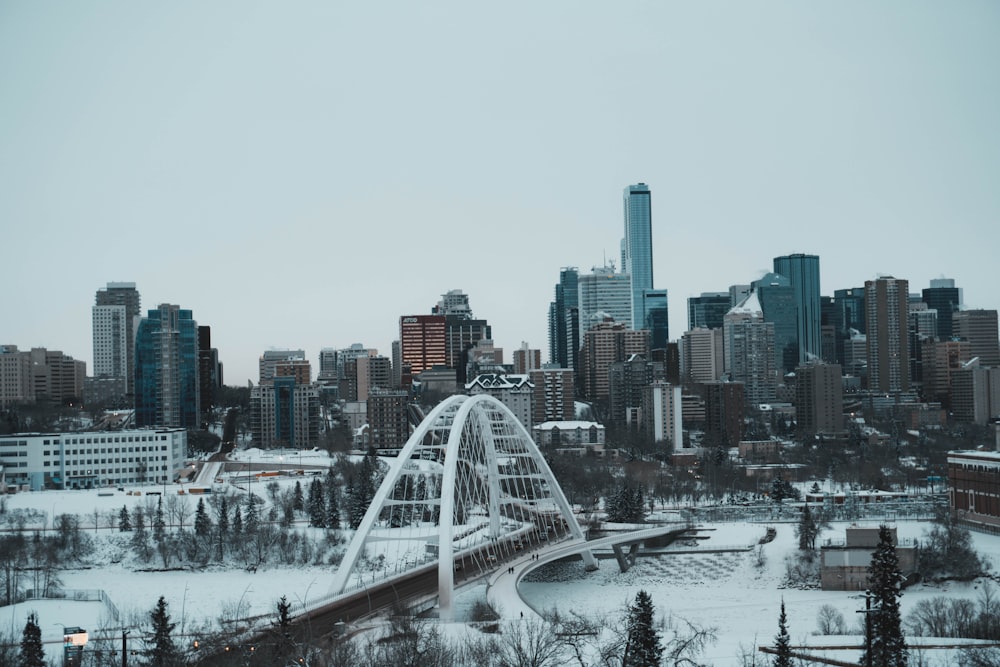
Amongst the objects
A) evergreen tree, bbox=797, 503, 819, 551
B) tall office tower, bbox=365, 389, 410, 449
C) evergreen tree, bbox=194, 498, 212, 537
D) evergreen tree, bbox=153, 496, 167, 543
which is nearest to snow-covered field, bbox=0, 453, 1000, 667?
evergreen tree, bbox=797, 503, 819, 551

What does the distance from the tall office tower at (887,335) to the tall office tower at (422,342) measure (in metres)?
58.1

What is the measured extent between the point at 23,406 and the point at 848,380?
107540 millimetres

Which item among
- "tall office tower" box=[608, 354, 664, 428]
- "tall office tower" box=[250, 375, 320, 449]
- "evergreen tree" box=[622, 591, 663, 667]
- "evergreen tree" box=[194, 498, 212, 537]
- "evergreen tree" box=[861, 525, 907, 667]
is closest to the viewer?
"evergreen tree" box=[622, 591, 663, 667]

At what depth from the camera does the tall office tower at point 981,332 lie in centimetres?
17175

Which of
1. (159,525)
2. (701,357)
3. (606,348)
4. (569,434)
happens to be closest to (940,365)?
(701,357)

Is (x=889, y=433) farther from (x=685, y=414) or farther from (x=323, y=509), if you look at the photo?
(x=323, y=509)

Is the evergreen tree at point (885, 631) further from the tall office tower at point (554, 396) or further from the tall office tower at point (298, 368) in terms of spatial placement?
the tall office tower at point (298, 368)

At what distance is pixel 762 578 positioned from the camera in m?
49.4

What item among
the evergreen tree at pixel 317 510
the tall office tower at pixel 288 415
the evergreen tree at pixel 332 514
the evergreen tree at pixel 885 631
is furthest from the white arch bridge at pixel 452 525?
the tall office tower at pixel 288 415

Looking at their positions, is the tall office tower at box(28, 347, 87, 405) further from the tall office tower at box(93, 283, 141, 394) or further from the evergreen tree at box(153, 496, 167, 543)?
the evergreen tree at box(153, 496, 167, 543)

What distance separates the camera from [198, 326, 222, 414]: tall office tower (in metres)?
123

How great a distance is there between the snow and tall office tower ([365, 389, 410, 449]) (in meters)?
44.6

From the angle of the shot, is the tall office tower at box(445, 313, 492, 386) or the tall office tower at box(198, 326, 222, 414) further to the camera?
the tall office tower at box(445, 313, 492, 386)

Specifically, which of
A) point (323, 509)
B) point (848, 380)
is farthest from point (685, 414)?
point (323, 509)
